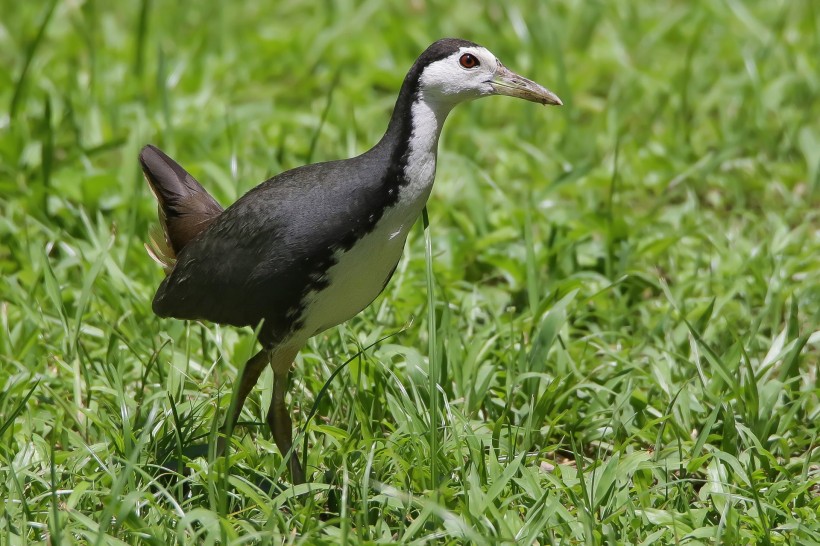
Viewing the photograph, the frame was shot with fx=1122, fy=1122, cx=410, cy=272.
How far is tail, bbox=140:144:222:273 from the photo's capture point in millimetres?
4125

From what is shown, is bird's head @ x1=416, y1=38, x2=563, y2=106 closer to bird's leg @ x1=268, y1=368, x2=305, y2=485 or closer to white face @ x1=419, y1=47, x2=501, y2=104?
white face @ x1=419, y1=47, x2=501, y2=104

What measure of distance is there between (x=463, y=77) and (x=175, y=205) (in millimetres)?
1225

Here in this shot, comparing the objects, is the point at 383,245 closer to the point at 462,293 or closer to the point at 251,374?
the point at 251,374

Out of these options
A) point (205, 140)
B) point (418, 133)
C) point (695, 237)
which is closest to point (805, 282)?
point (695, 237)

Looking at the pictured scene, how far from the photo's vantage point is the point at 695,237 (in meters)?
5.13

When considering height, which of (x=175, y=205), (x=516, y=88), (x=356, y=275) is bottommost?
(x=356, y=275)

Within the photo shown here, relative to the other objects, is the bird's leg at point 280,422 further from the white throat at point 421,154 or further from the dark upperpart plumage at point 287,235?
the white throat at point 421,154

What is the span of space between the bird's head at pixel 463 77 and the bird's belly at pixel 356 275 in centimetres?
47

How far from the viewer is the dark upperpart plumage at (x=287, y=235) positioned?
342 centimetres

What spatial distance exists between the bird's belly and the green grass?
184 millimetres

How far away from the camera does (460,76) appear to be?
3611 millimetres

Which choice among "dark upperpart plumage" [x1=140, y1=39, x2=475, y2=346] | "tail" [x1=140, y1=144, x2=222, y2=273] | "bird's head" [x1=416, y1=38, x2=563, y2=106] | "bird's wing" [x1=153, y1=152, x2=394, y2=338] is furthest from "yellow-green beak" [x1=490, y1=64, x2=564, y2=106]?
"tail" [x1=140, y1=144, x2=222, y2=273]

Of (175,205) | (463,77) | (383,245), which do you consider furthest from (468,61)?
(175,205)

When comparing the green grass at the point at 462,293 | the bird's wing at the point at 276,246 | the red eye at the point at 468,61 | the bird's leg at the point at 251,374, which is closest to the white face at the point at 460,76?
the red eye at the point at 468,61
